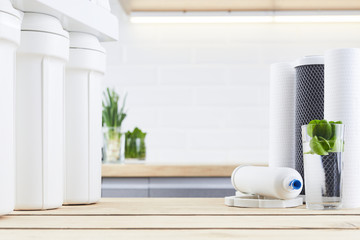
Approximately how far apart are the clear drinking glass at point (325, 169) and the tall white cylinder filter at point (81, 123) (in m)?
0.41

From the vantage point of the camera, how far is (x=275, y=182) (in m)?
0.98

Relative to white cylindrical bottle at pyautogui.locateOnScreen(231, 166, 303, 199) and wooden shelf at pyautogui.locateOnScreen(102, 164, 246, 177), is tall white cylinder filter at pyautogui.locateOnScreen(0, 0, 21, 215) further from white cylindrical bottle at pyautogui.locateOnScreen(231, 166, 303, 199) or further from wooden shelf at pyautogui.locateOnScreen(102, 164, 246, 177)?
wooden shelf at pyautogui.locateOnScreen(102, 164, 246, 177)

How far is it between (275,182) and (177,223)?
299 mm

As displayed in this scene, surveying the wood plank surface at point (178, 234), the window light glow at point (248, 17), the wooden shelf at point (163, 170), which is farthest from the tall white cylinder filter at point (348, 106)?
the window light glow at point (248, 17)

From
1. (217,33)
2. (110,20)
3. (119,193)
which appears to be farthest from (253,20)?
(110,20)

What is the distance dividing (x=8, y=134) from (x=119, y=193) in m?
1.54

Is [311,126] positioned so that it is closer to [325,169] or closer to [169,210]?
[325,169]

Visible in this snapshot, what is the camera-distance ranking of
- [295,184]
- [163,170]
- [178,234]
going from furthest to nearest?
1. [163,170]
2. [295,184]
3. [178,234]

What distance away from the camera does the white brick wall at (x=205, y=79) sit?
2.90 metres

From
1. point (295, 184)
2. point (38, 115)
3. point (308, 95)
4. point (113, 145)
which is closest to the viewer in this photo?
point (38, 115)

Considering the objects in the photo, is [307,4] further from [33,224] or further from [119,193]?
[33,224]

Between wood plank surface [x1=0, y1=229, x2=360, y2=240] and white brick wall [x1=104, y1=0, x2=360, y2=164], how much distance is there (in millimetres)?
2219

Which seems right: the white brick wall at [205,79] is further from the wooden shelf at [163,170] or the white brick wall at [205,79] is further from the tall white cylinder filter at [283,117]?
the tall white cylinder filter at [283,117]

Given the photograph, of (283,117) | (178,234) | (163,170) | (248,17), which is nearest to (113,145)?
(163,170)
